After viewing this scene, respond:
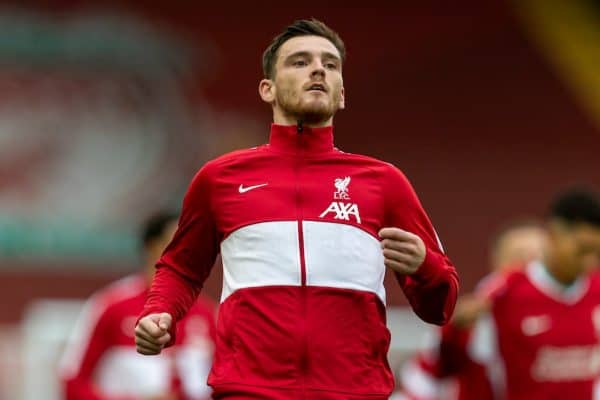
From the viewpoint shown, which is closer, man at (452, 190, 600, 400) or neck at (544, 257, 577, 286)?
man at (452, 190, 600, 400)

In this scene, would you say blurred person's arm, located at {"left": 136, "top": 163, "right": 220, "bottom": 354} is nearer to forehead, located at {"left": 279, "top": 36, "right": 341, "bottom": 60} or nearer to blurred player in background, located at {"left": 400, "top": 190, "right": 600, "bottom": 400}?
forehead, located at {"left": 279, "top": 36, "right": 341, "bottom": 60}

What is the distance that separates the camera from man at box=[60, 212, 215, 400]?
7.10 meters

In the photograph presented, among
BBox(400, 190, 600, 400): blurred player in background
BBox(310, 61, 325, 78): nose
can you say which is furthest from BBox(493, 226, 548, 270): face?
BBox(310, 61, 325, 78): nose

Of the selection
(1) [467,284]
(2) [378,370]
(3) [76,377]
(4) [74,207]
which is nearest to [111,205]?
(4) [74,207]

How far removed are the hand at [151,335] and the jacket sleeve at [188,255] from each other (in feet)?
0.44

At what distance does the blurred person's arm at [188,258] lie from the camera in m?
4.22

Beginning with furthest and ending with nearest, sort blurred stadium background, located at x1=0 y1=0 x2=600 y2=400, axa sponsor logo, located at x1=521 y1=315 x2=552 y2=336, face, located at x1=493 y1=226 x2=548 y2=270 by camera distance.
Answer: blurred stadium background, located at x1=0 y1=0 x2=600 y2=400 < face, located at x1=493 y1=226 x2=548 y2=270 < axa sponsor logo, located at x1=521 y1=315 x2=552 y2=336

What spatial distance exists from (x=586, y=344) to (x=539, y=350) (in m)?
0.22

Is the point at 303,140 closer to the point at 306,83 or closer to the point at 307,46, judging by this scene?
the point at 306,83

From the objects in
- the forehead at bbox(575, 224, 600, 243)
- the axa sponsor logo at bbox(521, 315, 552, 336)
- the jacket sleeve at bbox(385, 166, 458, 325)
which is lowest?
the jacket sleeve at bbox(385, 166, 458, 325)

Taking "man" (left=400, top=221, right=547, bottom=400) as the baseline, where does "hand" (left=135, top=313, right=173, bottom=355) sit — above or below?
below

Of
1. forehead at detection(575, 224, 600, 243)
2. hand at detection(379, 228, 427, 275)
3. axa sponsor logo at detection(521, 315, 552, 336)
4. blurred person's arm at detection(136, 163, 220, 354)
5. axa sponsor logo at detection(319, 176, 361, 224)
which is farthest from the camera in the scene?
axa sponsor logo at detection(521, 315, 552, 336)

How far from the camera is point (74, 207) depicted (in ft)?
39.7

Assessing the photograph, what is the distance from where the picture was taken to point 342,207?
13.5 ft
